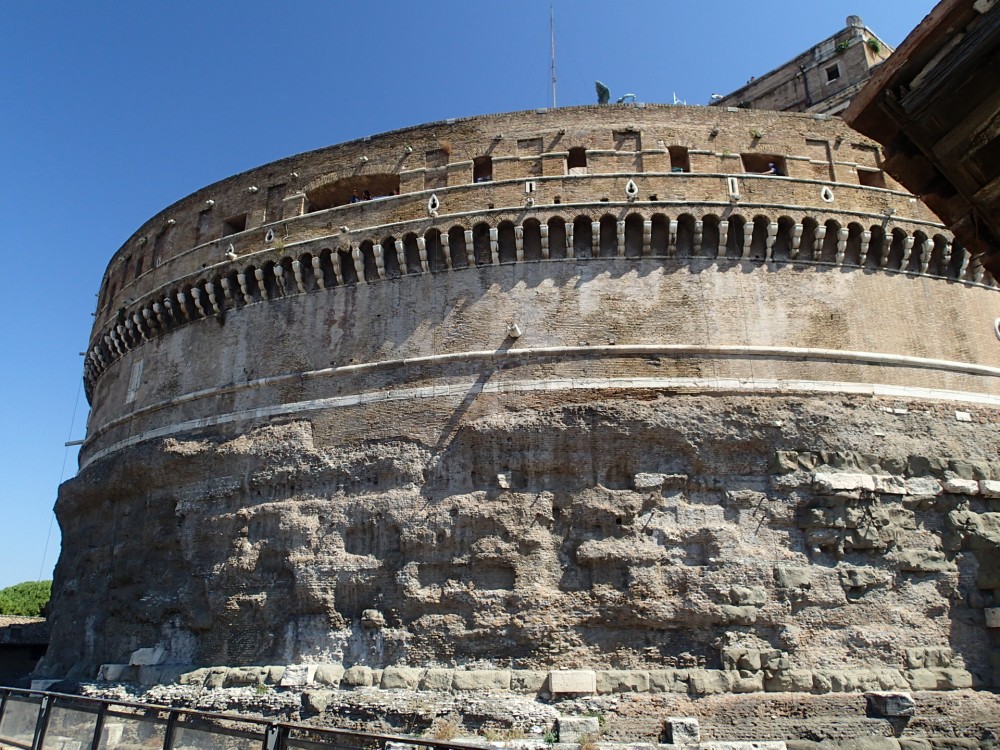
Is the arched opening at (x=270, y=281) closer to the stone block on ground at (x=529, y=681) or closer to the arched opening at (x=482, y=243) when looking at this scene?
the arched opening at (x=482, y=243)

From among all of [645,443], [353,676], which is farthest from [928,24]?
[353,676]

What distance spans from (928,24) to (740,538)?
5840 mm

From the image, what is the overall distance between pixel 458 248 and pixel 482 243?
340 mm

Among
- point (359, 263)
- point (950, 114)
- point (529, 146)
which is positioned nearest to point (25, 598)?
point (359, 263)

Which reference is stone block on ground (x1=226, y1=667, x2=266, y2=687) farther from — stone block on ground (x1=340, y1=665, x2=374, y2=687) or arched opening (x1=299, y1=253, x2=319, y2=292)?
arched opening (x1=299, y1=253, x2=319, y2=292)

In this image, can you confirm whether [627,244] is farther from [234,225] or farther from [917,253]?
[234,225]

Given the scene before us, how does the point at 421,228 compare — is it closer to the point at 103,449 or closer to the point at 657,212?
Answer: the point at 657,212

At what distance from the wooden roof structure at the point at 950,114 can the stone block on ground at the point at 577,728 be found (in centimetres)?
548

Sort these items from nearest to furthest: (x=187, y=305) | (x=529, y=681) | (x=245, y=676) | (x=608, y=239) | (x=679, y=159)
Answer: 1. (x=529, y=681)
2. (x=245, y=676)
3. (x=608, y=239)
4. (x=679, y=159)
5. (x=187, y=305)

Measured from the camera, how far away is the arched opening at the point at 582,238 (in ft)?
32.9

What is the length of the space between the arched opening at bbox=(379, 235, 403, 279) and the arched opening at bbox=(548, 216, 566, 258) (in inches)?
82.6

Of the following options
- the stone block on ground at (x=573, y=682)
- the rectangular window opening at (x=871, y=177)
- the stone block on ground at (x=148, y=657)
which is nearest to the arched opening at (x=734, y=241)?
the rectangular window opening at (x=871, y=177)

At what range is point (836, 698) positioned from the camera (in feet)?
→ 25.7

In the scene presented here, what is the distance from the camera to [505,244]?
1013 centimetres
